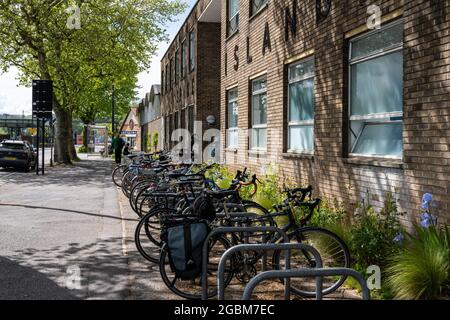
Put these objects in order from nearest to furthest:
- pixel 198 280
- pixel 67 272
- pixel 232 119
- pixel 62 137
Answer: pixel 198 280 < pixel 67 272 < pixel 232 119 < pixel 62 137

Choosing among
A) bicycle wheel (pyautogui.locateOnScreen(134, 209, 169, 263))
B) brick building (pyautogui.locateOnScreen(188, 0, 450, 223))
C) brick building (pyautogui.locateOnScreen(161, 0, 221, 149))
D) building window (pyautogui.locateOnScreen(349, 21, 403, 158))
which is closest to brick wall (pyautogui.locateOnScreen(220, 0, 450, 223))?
brick building (pyautogui.locateOnScreen(188, 0, 450, 223))

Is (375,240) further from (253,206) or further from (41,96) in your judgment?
(41,96)

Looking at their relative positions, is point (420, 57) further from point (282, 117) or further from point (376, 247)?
point (282, 117)

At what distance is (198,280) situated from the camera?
6.20 meters

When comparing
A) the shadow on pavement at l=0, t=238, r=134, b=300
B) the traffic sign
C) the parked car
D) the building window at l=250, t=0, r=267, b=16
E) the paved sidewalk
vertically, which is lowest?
the paved sidewalk

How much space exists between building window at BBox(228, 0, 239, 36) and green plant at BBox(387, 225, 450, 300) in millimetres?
12438

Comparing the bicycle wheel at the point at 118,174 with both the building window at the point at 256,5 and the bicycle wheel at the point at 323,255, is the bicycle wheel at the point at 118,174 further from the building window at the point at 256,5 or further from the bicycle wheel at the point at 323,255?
the bicycle wheel at the point at 323,255

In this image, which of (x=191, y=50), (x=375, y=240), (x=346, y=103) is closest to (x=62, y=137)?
(x=191, y=50)

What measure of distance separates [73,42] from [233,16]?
14239mm

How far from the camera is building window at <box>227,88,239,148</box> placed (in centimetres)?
1698

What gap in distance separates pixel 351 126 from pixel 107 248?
13.1 ft

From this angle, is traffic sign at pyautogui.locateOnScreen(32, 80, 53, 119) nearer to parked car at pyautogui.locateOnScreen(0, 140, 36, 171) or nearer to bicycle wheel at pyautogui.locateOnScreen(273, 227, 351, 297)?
parked car at pyautogui.locateOnScreen(0, 140, 36, 171)

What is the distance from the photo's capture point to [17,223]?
10.4m
